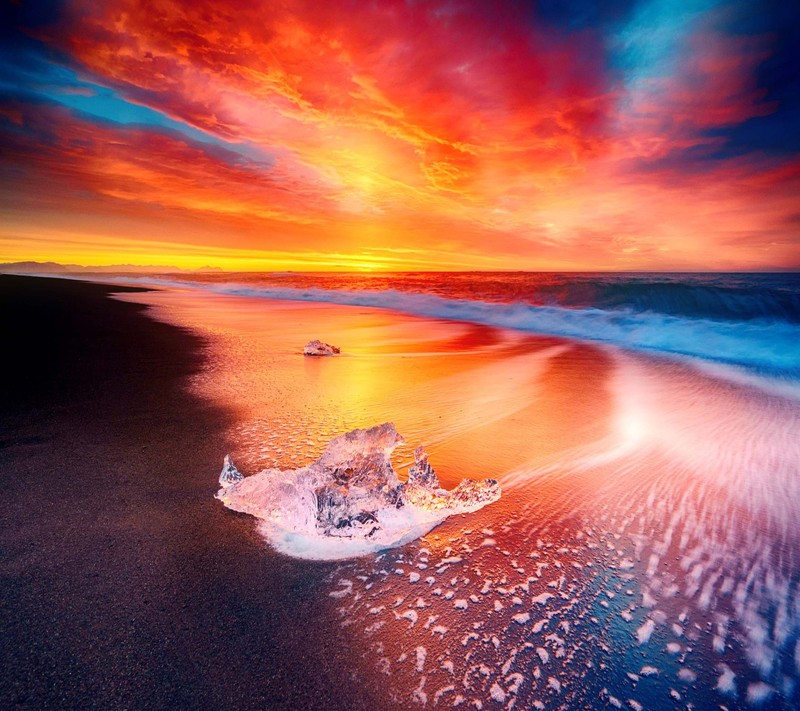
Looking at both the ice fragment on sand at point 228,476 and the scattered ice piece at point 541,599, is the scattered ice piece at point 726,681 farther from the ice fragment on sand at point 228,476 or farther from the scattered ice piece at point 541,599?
the ice fragment on sand at point 228,476

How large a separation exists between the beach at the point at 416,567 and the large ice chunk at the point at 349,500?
0.36 ft

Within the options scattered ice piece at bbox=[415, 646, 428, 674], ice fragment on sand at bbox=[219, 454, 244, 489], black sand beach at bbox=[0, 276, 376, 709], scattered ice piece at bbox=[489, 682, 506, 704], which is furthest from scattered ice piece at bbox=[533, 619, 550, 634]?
ice fragment on sand at bbox=[219, 454, 244, 489]

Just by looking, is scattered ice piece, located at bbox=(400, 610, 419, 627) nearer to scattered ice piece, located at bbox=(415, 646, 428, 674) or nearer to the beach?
the beach

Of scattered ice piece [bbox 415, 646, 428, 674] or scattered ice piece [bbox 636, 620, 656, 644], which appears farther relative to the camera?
scattered ice piece [bbox 636, 620, 656, 644]

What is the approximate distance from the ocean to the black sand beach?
16cm

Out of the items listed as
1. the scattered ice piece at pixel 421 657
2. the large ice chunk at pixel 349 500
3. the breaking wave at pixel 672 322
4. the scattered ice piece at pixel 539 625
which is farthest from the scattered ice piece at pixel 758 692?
the breaking wave at pixel 672 322

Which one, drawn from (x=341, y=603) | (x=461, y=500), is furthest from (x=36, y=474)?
(x=461, y=500)

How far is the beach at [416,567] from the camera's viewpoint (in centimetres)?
155

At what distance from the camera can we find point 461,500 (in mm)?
2717

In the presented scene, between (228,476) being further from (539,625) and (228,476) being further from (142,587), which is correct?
(539,625)

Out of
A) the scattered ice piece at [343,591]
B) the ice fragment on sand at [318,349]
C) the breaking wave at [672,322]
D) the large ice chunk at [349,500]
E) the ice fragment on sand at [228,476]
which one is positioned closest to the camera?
the scattered ice piece at [343,591]

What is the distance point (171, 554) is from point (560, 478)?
2799 mm

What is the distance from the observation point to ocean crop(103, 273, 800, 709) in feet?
5.32

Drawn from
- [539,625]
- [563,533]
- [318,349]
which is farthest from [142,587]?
[318,349]
